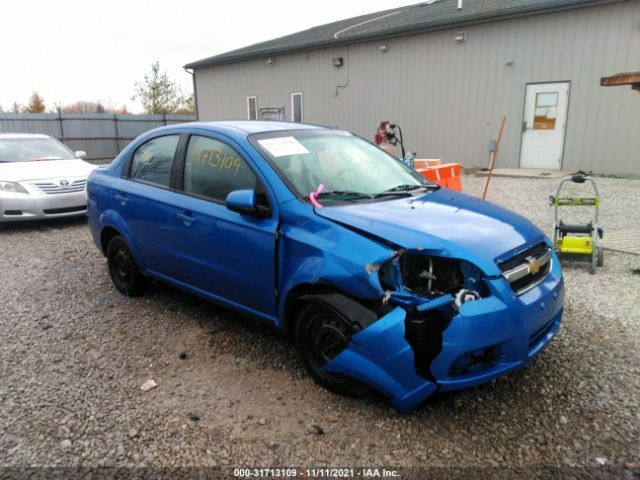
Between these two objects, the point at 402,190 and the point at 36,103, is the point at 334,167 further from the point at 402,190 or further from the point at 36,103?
the point at 36,103

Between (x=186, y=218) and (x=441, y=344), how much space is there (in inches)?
84.4

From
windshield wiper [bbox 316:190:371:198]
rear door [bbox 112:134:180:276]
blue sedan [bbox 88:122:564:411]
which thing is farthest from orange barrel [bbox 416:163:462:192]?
rear door [bbox 112:134:180:276]

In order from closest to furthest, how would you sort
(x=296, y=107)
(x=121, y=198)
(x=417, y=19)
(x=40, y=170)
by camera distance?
(x=121, y=198)
(x=40, y=170)
(x=417, y=19)
(x=296, y=107)

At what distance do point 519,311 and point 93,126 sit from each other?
22.2m

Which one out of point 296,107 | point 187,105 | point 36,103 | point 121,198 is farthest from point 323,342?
point 36,103

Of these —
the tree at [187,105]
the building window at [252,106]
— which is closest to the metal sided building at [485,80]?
the building window at [252,106]

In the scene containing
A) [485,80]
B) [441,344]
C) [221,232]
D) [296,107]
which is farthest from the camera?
[296,107]

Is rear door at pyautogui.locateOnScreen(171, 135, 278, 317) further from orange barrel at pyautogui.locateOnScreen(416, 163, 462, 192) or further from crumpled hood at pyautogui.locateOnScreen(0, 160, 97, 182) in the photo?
crumpled hood at pyautogui.locateOnScreen(0, 160, 97, 182)

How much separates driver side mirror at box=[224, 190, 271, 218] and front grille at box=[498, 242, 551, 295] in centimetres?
147

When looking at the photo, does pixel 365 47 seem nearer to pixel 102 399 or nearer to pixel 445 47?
pixel 445 47

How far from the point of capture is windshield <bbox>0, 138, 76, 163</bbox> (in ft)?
26.9

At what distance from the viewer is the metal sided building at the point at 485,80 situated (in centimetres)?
1122

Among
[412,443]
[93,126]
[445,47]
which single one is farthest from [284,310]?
[93,126]

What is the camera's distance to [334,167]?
3447mm
